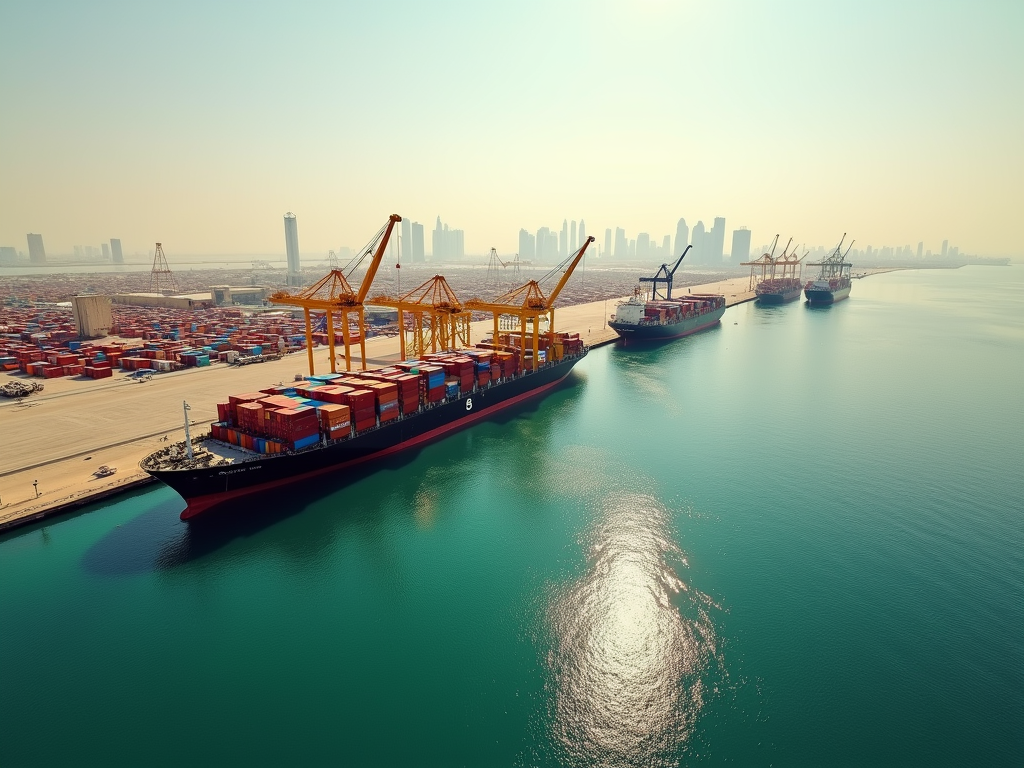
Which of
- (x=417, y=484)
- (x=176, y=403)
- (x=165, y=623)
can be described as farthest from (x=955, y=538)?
(x=176, y=403)

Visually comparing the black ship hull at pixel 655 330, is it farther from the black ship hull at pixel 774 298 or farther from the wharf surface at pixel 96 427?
the black ship hull at pixel 774 298

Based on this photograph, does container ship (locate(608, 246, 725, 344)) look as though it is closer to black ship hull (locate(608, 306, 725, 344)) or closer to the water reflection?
black ship hull (locate(608, 306, 725, 344))

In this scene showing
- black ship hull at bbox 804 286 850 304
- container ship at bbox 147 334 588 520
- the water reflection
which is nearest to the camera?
the water reflection

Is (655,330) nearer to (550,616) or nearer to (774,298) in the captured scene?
(550,616)

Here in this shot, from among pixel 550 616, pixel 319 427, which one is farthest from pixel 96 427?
pixel 550 616

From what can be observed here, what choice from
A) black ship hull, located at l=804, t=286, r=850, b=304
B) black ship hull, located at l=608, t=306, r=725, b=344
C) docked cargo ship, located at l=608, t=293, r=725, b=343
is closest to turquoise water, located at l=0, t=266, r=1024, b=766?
black ship hull, located at l=608, t=306, r=725, b=344

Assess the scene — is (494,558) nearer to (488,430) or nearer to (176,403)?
(488,430)
